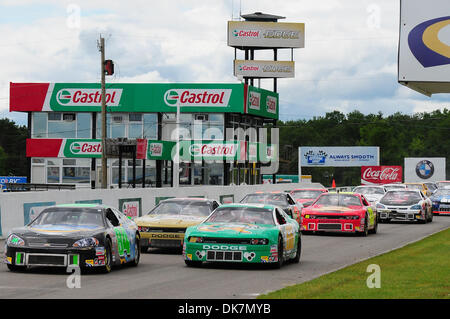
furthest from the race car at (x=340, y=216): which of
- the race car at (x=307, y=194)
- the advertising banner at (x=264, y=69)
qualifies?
the advertising banner at (x=264, y=69)

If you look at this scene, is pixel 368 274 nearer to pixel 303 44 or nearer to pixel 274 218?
pixel 274 218

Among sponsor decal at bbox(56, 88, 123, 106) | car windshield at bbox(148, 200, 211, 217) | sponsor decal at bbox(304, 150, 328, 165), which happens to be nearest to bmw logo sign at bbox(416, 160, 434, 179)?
sponsor decal at bbox(304, 150, 328, 165)

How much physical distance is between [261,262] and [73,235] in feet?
12.3

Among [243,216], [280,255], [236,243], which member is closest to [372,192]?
[243,216]

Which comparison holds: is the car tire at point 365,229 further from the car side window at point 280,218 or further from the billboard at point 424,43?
the billboard at point 424,43

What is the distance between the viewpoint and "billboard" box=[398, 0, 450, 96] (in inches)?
531

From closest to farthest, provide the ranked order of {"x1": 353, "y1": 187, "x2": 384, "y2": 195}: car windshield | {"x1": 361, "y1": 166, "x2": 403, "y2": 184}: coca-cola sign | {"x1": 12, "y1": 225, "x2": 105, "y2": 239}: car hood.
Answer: {"x1": 12, "y1": 225, "x2": 105, "y2": 239}: car hood
{"x1": 353, "y1": 187, "x2": 384, "y2": 195}: car windshield
{"x1": 361, "y1": 166, "x2": 403, "y2": 184}: coca-cola sign

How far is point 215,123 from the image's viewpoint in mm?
67750

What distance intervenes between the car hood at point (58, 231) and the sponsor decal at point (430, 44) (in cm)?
620

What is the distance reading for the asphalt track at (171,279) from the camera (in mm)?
12602

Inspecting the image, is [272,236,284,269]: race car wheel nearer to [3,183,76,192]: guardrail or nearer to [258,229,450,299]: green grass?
[258,229,450,299]: green grass

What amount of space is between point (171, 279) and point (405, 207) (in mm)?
23417

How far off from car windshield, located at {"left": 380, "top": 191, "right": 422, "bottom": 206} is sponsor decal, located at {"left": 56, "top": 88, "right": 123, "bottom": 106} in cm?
3329

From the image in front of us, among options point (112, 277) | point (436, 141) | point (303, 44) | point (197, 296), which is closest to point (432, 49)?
point (197, 296)
